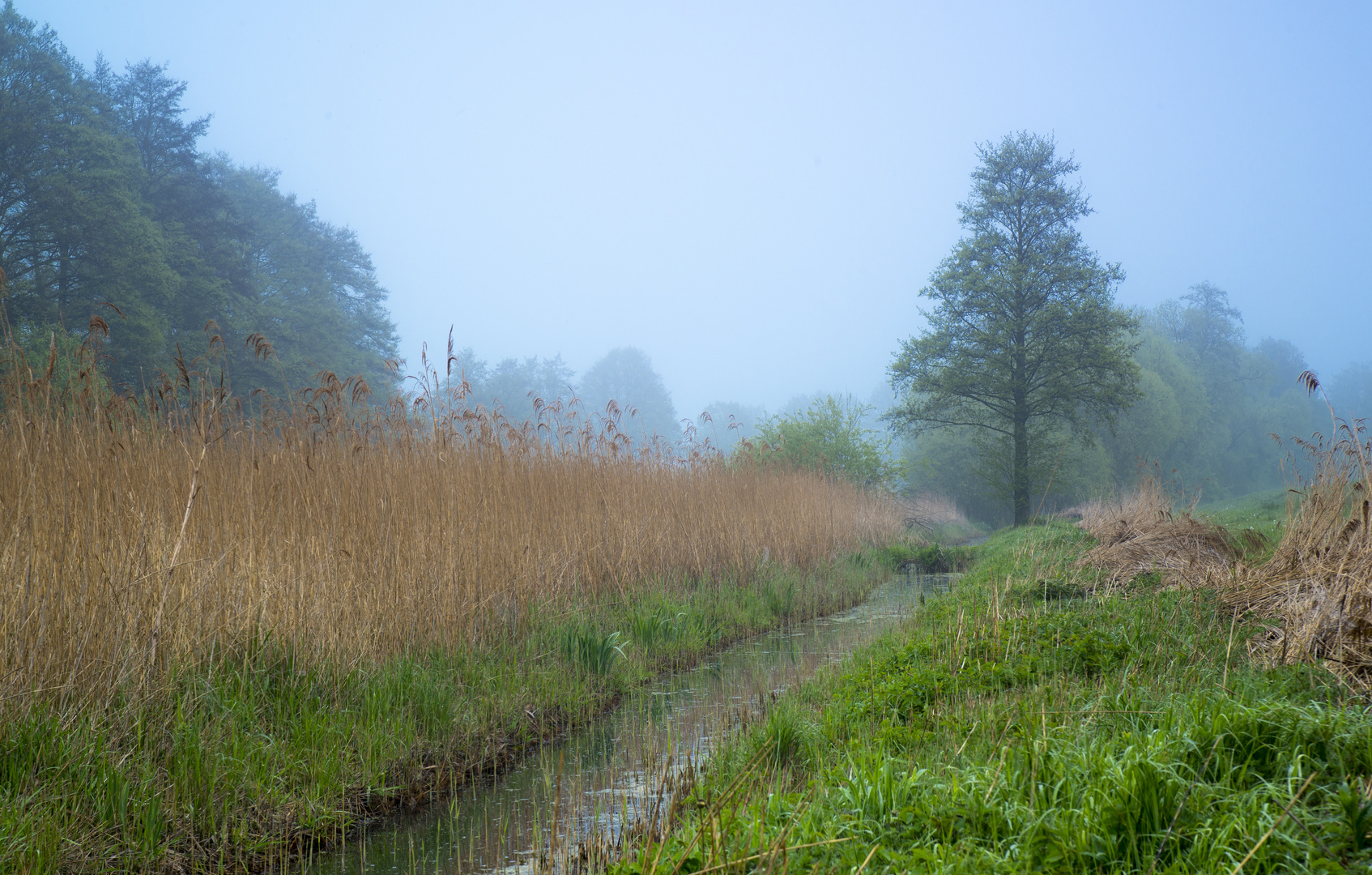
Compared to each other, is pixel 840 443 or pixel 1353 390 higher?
pixel 1353 390

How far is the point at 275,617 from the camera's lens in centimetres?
403

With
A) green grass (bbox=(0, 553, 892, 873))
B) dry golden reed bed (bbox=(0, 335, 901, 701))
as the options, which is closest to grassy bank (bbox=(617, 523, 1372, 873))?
green grass (bbox=(0, 553, 892, 873))

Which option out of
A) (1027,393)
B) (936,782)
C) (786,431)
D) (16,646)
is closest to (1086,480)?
(1027,393)

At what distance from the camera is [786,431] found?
20.2m

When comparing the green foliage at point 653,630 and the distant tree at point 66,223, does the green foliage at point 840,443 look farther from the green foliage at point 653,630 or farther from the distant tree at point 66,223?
the distant tree at point 66,223

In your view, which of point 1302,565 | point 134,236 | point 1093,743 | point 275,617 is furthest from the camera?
point 134,236

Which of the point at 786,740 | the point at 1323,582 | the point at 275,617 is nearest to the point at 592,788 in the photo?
the point at 786,740

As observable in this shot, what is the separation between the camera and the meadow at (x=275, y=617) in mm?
2893

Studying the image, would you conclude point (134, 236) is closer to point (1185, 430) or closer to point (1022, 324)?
point (1022, 324)

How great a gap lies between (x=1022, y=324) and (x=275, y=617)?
2014 cm

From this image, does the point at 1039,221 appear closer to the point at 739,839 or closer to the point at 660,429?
the point at 739,839

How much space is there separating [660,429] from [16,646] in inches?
2560

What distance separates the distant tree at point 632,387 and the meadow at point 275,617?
2408 inches

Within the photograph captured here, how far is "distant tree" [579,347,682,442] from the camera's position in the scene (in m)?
68.9
